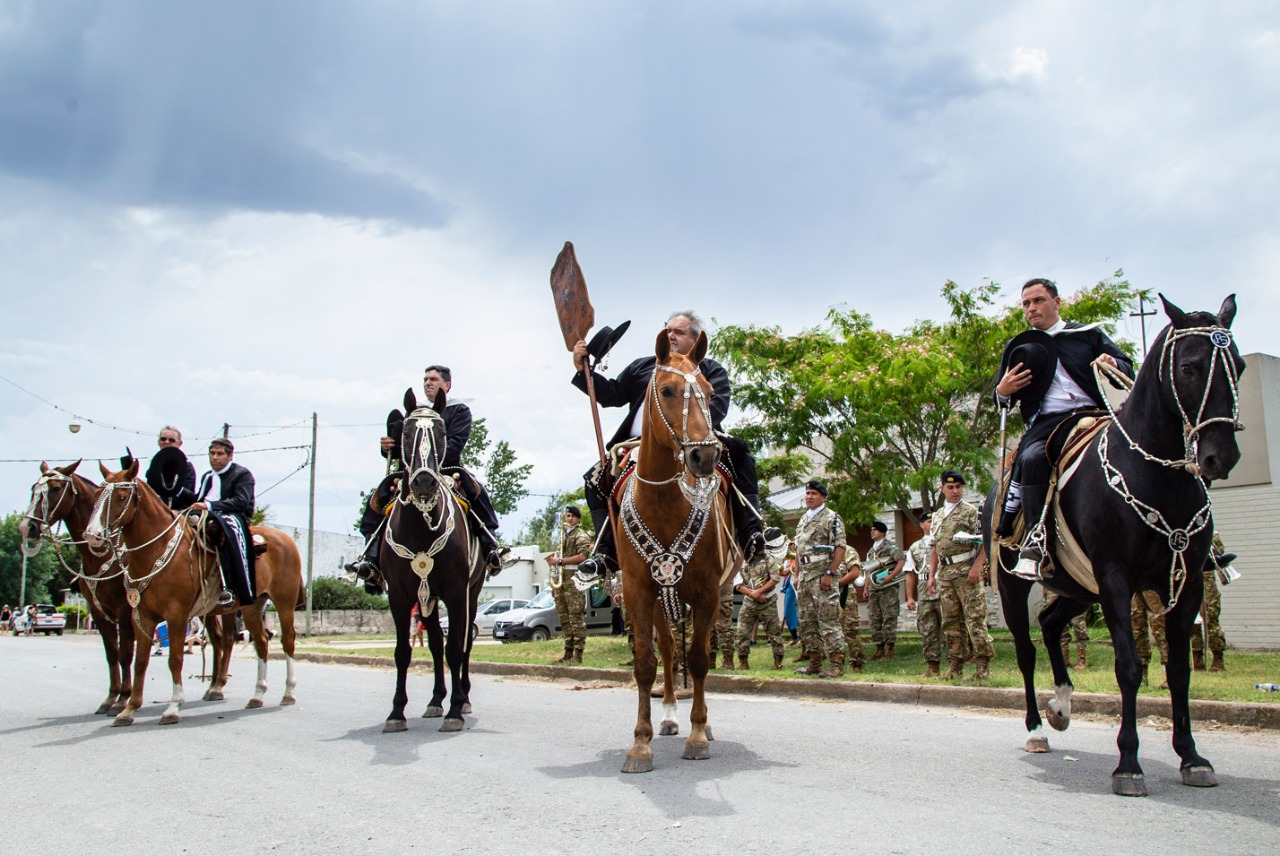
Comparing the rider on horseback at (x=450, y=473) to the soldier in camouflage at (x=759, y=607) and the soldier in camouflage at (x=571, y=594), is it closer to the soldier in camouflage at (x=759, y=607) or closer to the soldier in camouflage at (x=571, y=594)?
the soldier in camouflage at (x=759, y=607)

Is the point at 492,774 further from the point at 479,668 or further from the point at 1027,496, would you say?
the point at 479,668

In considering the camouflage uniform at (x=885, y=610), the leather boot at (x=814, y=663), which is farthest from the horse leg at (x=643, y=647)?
the camouflage uniform at (x=885, y=610)

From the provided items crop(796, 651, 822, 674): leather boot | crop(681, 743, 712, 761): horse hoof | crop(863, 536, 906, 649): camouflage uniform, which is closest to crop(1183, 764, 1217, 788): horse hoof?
crop(681, 743, 712, 761): horse hoof

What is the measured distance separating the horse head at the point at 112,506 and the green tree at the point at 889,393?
9936 millimetres

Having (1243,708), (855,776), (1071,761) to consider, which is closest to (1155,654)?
(1243,708)

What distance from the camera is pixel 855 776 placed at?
→ 5.86m

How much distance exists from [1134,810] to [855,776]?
1.56 metres

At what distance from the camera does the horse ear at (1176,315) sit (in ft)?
18.1

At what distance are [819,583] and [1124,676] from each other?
7995 millimetres

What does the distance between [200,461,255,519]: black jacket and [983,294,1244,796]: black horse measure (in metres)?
8.79

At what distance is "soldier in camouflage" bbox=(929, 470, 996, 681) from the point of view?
470 inches

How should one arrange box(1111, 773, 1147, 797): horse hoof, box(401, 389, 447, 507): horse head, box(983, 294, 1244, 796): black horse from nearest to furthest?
box(1111, 773, 1147, 797): horse hoof → box(983, 294, 1244, 796): black horse → box(401, 389, 447, 507): horse head

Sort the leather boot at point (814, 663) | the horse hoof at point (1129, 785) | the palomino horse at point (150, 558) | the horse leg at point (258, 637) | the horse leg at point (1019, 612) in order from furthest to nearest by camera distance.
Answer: the leather boot at point (814, 663)
the horse leg at point (258, 637)
the palomino horse at point (150, 558)
the horse leg at point (1019, 612)
the horse hoof at point (1129, 785)

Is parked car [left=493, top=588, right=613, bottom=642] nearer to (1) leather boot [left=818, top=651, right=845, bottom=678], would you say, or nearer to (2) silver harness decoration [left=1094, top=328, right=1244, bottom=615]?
(1) leather boot [left=818, top=651, right=845, bottom=678]
